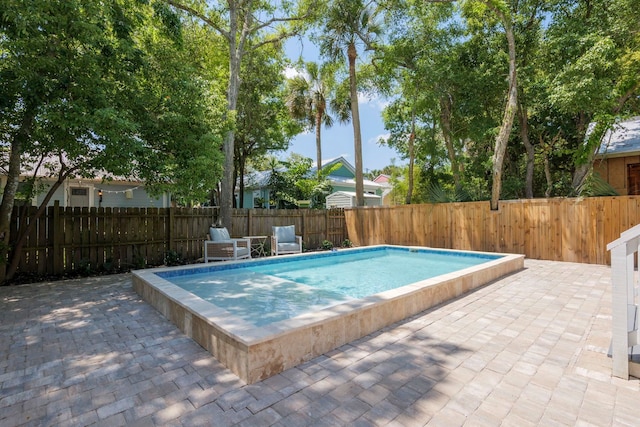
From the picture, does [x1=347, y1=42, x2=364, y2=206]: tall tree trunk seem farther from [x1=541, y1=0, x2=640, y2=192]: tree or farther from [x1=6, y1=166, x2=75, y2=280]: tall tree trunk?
[x1=6, y1=166, x2=75, y2=280]: tall tree trunk

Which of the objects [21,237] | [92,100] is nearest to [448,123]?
[92,100]

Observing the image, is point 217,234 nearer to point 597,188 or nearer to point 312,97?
point 597,188

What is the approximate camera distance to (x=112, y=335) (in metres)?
3.66

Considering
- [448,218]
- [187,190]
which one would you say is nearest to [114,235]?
[187,190]

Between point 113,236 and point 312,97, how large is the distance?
607 inches

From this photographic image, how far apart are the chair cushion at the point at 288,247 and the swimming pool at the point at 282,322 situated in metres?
4.02

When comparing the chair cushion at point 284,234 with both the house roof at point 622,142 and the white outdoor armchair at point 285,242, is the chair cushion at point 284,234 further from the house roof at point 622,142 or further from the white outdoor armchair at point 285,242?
the house roof at point 622,142

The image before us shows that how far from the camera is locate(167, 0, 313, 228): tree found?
10.2m

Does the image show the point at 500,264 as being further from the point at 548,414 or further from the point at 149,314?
the point at 149,314

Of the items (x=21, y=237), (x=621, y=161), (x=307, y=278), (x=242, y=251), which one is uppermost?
(x=621, y=161)

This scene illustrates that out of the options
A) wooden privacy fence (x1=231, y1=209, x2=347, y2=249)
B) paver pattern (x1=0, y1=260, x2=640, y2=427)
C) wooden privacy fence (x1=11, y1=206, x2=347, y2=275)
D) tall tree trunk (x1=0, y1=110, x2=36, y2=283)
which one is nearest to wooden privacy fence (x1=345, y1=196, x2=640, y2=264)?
wooden privacy fence (x1=231, y1=209, x2=347, y2=249)

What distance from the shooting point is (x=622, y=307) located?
2.59m

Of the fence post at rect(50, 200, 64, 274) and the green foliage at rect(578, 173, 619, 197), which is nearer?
the fence post at rect(50, 200, 64, 274)

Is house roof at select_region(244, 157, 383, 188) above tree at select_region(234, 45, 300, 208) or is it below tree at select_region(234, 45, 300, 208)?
below
